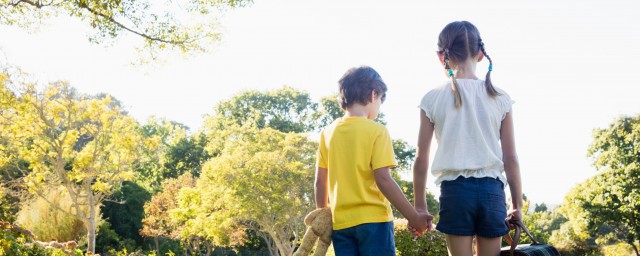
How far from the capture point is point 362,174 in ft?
8.80

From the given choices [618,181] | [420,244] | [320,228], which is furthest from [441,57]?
[618,181]

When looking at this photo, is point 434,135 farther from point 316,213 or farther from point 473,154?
point 316,213

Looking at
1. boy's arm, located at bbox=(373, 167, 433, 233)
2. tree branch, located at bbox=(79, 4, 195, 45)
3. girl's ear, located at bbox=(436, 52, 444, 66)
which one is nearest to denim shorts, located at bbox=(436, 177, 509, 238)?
boy's arm, located at bbox=(373, 167, 433, 233)

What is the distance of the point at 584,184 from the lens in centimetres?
2314

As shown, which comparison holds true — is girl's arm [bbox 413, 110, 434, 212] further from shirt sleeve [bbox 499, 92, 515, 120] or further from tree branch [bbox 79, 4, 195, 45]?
tree branch [bbox 79, 4, 195, 45]

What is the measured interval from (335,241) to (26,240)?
18.2 ft

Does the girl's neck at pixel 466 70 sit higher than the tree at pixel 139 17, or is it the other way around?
the tree at pixel 139 17

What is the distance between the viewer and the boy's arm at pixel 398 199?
2498 mm

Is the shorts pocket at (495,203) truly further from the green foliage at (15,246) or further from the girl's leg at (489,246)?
the green foliage at (15,246)

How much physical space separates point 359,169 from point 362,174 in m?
0.03

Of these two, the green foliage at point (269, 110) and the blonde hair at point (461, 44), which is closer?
the blonde hair at point (461, 44)

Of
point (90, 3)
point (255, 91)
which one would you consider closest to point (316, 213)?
point (90, 3)

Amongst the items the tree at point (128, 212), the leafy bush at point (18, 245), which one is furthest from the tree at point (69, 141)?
the leafy bush at point (18, 245)

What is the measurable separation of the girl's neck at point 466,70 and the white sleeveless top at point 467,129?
43 mm
